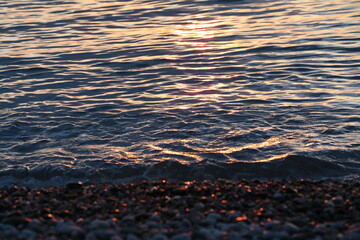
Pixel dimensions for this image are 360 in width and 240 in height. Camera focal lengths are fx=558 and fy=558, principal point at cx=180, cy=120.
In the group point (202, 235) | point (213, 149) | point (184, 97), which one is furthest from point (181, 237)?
point (184, 97)

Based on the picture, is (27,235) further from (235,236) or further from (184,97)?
(184,97)

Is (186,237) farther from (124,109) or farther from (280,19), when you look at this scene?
(280,19)

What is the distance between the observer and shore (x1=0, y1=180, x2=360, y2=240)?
5.61 meters

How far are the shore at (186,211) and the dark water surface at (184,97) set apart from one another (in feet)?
5.80

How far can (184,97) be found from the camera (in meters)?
13.3

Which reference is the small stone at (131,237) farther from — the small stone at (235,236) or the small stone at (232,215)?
the small stone at (232,215)

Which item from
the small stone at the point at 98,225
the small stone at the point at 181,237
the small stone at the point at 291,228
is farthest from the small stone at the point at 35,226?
the small stone at the point at 291,228

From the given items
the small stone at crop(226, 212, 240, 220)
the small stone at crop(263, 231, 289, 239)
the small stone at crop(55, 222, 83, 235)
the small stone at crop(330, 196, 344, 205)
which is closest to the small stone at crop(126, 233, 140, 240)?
the small stone at crop(55, 222, 83, 235)

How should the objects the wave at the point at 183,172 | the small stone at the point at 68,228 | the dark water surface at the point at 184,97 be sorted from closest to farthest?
the small stone at the point at 68,228 → the wave at the point at 183,172 → the dark water surface at the point at 184,97

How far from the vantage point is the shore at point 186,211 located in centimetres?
561

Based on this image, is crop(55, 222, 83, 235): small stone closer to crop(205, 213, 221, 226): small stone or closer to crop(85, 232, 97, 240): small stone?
crop(85, 232, 97, 240): small stone

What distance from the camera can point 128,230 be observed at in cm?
563

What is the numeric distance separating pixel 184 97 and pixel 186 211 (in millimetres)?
7134

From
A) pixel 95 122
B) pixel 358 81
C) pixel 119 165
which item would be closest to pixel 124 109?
pixel 95 122
